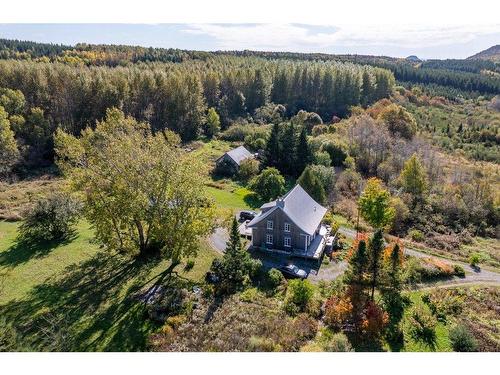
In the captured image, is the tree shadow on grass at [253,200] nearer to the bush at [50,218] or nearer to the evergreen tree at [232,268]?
the evergreen tree at [232,268]

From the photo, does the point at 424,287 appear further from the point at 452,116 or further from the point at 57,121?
the point at 452,116

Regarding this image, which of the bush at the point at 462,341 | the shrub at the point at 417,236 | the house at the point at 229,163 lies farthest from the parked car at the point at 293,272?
the house at the point at 229,163

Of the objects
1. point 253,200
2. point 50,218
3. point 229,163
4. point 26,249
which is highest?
point 50,218

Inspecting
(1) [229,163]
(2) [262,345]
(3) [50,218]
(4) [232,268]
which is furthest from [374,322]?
(1) [229,163]

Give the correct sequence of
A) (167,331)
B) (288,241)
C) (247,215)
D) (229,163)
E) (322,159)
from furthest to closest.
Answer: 1. (229,163)
2. (322,159)
3. (247,215)
4. (288,241)
5. (167,331)

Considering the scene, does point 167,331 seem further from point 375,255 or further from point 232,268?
point 375,255

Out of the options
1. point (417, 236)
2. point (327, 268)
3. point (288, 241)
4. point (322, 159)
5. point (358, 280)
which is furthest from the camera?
point (322, 159)

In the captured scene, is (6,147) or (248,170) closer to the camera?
(6,147)
